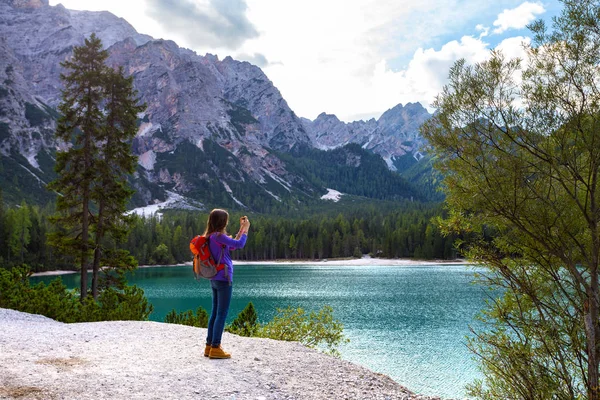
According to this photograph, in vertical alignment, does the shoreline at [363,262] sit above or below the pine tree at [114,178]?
below

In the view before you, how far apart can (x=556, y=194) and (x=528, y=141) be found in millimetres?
1316

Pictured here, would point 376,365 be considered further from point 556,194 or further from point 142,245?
point 142,245

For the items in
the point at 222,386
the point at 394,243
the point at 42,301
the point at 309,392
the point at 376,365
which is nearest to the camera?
the point at 222,386

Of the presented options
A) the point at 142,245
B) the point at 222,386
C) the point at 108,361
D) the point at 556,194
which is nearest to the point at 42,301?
the point at 108,361

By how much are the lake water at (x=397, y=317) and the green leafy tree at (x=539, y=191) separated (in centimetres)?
150

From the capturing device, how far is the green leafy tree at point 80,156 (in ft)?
70.6

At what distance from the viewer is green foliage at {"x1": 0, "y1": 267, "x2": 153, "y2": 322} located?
652 inches

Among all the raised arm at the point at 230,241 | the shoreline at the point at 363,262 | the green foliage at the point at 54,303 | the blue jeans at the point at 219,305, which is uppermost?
the raised arm at the point at 230,241

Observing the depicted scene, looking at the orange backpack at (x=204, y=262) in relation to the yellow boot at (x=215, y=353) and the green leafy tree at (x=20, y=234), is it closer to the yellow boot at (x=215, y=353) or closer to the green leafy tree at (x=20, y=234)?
the yellow boot at (x=215, y=353)

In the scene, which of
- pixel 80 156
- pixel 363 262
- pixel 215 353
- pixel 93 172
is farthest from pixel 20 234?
pixel 215 353

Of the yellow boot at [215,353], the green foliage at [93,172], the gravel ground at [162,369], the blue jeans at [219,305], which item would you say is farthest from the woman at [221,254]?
the green foliage at [93,172]

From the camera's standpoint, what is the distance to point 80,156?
72.8 feet

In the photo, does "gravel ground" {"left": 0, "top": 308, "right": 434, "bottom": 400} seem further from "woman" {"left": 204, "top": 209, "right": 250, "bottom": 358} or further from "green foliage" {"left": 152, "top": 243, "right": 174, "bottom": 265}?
"green foliage" {"left": 152, "top": 243, "right": 174, "bottom": 265}

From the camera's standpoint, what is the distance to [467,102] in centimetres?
905
